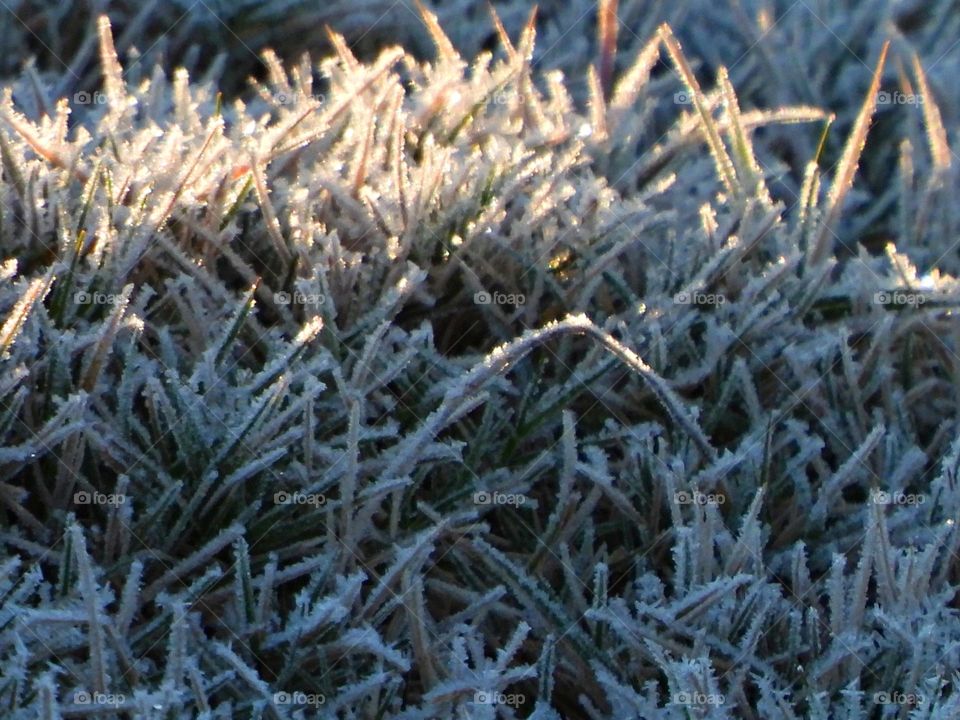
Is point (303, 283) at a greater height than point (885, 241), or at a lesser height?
greater

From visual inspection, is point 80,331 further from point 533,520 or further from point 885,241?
point 885,241

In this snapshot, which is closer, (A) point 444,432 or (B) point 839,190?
(A) point 444,432

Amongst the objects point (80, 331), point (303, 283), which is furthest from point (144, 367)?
point (303, 283)

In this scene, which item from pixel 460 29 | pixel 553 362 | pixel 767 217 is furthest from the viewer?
pixel 460 29

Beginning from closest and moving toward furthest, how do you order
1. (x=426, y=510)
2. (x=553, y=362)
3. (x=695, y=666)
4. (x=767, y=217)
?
(x=695, y=666), (x=426, y=510), (x=553, y=362), (x=767, y=217)

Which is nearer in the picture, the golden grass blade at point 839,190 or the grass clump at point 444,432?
the grass clump at point 444,432

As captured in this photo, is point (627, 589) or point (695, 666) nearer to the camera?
point (695, 666)

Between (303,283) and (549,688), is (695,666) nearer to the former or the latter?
(549,688)

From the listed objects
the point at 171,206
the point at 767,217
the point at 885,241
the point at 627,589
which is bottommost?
the point at 885,241

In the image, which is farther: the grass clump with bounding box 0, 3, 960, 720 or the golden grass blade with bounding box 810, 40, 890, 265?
the golden grass blade with bounding box 810, 40, 890, 265
